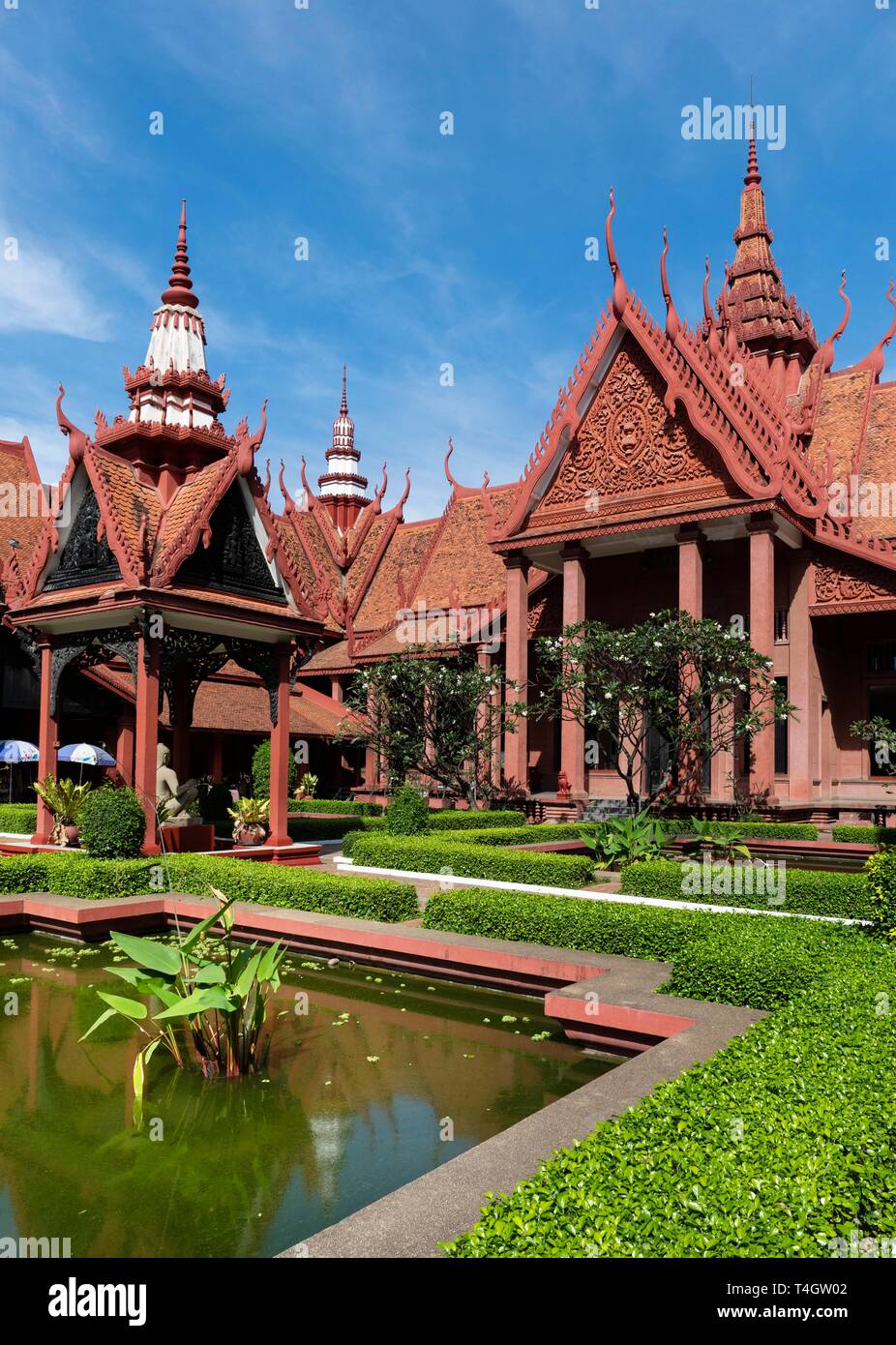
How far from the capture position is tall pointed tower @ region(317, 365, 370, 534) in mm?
43938

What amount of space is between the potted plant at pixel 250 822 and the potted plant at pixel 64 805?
212 centimetres

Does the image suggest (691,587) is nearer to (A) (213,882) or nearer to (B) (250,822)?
(B) (250,822)

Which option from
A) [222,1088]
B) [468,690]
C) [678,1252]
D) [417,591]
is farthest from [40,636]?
[417,591]

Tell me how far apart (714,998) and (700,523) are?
1574 cm

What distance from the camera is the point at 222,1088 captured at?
17.4ft

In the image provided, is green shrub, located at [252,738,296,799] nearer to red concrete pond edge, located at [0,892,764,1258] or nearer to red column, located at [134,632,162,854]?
red column, located at [134,632,162,854]

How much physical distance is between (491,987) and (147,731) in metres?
6.19

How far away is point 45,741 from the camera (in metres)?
13.9

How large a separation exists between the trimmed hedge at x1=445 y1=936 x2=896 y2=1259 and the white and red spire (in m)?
14.8

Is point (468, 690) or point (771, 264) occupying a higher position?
point (771, 264)

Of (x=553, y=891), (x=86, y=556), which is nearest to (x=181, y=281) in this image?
(x=86, y=556)

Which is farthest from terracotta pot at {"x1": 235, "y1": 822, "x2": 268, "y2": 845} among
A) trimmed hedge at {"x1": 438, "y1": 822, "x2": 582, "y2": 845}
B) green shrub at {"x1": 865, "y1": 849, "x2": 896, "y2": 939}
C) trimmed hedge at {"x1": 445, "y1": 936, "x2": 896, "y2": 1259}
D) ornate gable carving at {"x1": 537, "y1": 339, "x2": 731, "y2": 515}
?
ornate gable carving at {"x1": 537, "y1": 339, "x2": 731, "y2": 515}

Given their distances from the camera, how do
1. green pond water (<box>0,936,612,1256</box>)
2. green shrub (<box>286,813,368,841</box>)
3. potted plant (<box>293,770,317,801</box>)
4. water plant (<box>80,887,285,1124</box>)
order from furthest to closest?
1. potted plant (<box>293,770,317,801</box>)
2. green shrub (<box>286,813,368,841</box>)
3. water plant (<box>80,887,285,1124</box>)
4. green pond water (<box>0,936,612,1256</box>)

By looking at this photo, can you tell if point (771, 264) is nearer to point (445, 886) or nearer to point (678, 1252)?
point (445, 886)
